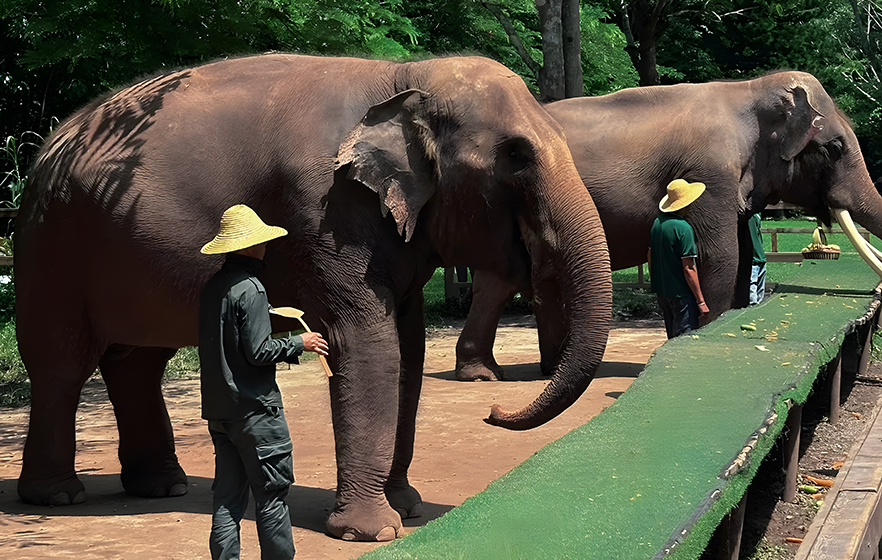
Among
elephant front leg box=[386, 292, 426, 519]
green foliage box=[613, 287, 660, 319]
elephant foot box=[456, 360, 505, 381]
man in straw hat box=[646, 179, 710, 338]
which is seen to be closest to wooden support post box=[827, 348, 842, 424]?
man in straw hat box=[646, 179, 710, 338]

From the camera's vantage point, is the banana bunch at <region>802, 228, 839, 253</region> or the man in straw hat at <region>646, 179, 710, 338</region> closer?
the man in straw hat at <region>646, 179, 710, 338</region>

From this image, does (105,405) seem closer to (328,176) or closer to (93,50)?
(93,50)

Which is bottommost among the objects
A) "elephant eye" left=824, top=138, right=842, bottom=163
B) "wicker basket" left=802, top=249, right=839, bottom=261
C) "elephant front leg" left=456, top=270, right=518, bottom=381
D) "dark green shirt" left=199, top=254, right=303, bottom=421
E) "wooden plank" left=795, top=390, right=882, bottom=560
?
"elephant front leg" left=456, top=270, right=518, bottom=381

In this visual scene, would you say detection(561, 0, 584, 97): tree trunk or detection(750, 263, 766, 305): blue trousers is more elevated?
detection(561, 0, 584, 97): tree trunk

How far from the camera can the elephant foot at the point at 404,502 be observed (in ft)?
21.3

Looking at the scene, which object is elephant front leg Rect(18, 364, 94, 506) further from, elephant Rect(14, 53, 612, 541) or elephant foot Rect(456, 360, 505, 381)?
elephant foot Rect(456, 360, 505, 381)

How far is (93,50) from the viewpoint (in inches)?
359

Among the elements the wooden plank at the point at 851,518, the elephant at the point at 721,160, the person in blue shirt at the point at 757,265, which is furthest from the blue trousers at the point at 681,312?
the person in blue shirt at the point at 757,265

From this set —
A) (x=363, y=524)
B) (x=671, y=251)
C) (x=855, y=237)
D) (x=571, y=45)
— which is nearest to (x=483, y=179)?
(x=363, y=524)

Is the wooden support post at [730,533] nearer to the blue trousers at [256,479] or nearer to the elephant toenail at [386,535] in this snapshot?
the elephant toenail at [386,535]

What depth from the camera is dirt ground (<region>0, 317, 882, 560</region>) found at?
5.98 metres

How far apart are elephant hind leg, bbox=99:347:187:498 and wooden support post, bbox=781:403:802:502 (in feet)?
13.0

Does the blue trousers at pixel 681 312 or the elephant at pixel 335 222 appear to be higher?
the elephant at pixel 335 222

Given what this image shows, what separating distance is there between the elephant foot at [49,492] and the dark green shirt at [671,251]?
205 inches
